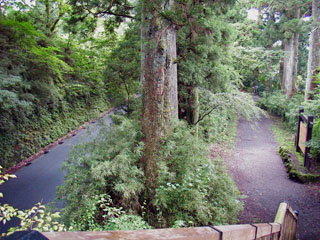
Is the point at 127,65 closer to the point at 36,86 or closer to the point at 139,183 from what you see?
the point at 36,86

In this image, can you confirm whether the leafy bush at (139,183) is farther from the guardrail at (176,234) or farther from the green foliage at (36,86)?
the green foliage at (36,86)

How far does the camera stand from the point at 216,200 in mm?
4211

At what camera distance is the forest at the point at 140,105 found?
3.71 metres

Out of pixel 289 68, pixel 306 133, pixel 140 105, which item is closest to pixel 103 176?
pixel 140 105

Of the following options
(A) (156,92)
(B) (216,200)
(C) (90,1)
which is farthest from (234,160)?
(C) (90,1)

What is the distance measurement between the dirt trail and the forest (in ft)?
3.48

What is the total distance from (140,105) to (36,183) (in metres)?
4.61

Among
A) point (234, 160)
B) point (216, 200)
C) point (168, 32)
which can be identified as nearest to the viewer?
point (216, 200)

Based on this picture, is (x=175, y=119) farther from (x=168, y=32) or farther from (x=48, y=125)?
(x=48, y=125)

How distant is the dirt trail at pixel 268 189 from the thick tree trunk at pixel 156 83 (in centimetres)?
261

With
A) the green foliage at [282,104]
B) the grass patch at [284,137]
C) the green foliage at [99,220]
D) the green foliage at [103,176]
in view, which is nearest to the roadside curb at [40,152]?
the green foliage at [103,176]

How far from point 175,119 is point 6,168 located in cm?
642

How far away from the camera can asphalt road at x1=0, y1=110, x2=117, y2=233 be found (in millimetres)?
5953

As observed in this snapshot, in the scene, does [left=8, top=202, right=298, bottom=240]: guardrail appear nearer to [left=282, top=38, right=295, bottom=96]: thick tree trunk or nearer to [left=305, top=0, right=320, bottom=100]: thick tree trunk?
[left=305, top=0, right=320, bottom=100]: thick tree trunk
